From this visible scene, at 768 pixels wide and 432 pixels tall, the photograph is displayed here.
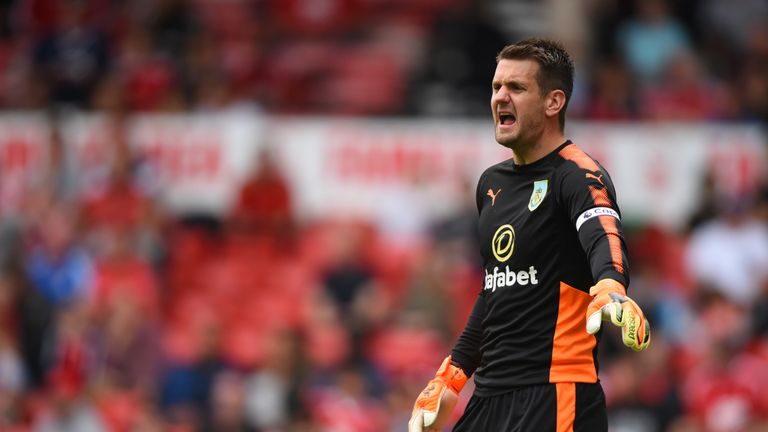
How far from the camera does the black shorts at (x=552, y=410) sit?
4.71 meters

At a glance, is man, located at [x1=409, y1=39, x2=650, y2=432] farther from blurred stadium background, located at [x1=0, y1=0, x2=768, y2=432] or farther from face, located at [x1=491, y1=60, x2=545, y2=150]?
blurred stadium background, located at [x1=0, y1=0, x2=768, y2=432]

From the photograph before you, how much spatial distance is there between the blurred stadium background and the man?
5.13m

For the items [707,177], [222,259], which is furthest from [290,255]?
[707,177]

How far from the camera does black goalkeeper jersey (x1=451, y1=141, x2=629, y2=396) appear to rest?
4.76m

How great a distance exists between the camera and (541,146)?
195 inches

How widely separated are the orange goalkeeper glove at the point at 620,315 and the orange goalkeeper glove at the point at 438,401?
3.51 feet

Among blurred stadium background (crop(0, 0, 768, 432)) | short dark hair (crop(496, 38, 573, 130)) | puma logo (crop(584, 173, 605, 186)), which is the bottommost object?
blurred stadium background (crop(0, 0, 768, 432))

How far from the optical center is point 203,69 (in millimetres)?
14539

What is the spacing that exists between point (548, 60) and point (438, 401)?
133 centimetres

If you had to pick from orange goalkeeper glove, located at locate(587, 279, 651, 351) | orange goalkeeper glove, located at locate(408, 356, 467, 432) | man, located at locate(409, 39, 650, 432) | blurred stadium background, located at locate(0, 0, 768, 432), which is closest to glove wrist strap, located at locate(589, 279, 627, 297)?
orange goalkeeper glove, located at locate(587, 279, 651, 351)

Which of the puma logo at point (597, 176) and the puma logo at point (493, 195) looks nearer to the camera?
the puma logo at point (597, 176)

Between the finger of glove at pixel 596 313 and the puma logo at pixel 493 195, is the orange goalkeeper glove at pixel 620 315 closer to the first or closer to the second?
the finger of glove at pixel 596 313

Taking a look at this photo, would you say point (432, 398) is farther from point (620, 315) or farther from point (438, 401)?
point (620, 315)

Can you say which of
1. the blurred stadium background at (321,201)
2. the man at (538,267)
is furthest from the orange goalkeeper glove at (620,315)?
the blurred stadium background at (321,201)
